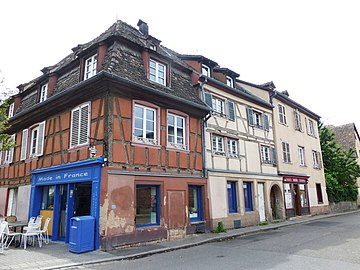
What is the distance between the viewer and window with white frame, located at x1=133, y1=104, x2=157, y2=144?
10.6 metres

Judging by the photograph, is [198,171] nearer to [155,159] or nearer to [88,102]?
[155,159]

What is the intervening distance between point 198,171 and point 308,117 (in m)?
15.9

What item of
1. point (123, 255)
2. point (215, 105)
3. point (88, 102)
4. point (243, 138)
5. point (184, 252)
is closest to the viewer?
point (123, 255)

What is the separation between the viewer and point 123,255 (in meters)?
8.27

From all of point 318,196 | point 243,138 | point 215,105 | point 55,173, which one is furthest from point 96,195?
point 318,196

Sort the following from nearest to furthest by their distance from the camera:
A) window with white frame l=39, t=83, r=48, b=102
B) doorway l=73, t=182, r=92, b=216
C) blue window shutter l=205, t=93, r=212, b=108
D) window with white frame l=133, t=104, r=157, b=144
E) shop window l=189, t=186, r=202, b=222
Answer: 1. window with white frame l=133, t=104, r=157, b=144
2. doorway l=73, t=182, r=92, b=216
3. shop window l=189, t=186, r=202, b=222
4. window with white frame l=39, t=83, r=48, b=102
5. blue window shutter l=205, t=93, r=212, b=108

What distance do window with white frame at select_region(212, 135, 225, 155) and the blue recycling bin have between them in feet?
23.6

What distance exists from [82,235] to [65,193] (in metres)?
3.37

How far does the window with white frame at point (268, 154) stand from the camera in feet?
57.4

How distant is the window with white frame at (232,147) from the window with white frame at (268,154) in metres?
2.65

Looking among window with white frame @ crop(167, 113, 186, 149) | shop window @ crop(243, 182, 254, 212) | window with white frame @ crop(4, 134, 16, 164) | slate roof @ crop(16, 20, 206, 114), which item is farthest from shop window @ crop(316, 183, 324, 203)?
window with white frame @ crop(4, 134, 16, 164)

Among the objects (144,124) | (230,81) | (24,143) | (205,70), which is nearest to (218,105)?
(205,70)

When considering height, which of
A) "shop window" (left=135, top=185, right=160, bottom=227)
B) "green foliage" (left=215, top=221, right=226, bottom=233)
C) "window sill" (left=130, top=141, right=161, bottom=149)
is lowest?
"green foliage" (left=215, top=221, right=226, bottom=233)

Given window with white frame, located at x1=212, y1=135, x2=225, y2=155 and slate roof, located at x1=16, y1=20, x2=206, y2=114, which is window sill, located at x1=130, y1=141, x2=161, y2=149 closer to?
slate roof, located at x1=16, y1=20, x2=206, y2=114
